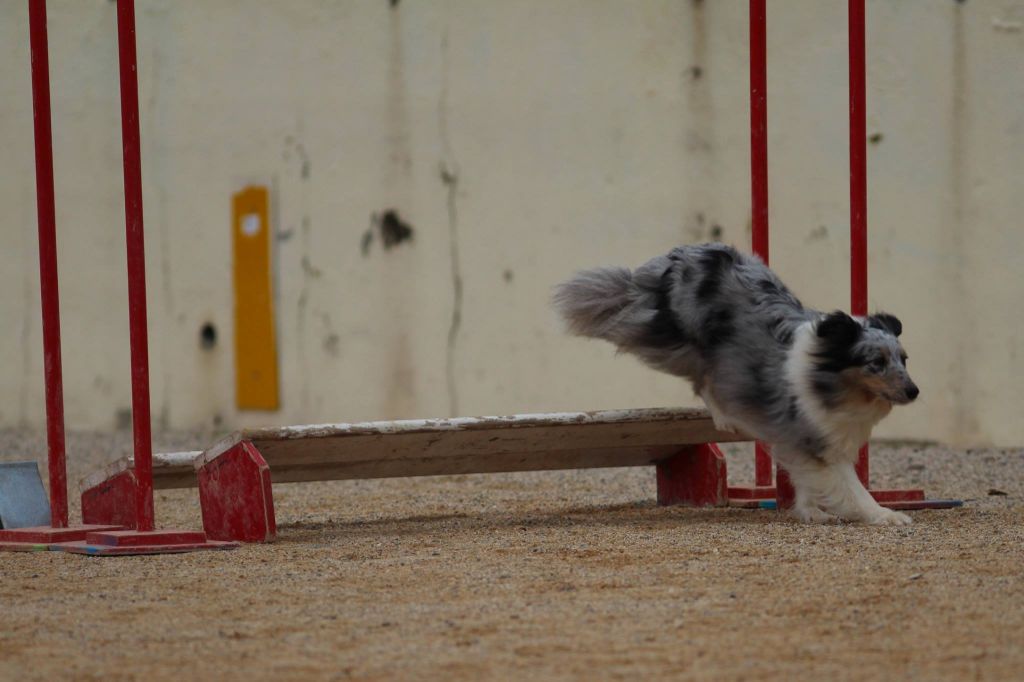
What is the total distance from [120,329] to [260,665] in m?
7.76

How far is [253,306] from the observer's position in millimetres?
10500

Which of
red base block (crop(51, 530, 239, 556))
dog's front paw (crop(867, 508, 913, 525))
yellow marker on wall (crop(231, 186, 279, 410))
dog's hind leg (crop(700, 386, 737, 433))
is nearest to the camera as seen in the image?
red base block (crop(51, 530, 239, 556))

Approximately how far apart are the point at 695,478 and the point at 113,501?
236cm

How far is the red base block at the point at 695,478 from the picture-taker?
6.42 meters

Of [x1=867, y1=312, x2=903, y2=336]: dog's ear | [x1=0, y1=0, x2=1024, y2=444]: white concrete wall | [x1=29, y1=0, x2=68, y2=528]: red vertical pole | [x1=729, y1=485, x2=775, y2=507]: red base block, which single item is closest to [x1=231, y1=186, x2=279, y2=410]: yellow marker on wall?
[x1=0, y1=0, x2=1024, y2=444]: white concrete wall

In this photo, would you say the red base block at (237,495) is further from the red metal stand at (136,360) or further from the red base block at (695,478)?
the red base block at (695,478)

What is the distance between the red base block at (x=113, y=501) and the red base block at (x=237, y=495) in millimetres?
268

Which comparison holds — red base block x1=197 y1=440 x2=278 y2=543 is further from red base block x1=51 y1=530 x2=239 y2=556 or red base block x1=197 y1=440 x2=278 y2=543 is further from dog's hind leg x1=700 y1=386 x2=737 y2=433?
dog's hind leg x1=700 y1=386 x2=737 y2=433

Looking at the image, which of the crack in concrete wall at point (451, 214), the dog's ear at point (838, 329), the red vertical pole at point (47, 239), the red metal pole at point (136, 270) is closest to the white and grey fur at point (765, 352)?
the dog's ear at point (838, 329)

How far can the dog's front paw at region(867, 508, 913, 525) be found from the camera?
5543mm

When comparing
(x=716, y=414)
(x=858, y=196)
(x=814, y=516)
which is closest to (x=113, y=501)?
(x=716, y=414)

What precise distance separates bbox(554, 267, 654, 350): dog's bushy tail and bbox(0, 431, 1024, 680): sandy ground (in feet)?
2.39

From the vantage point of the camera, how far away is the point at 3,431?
35.7 ft

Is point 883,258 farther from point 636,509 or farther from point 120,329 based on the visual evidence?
point 120,329
